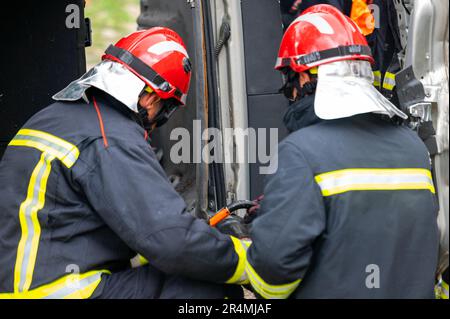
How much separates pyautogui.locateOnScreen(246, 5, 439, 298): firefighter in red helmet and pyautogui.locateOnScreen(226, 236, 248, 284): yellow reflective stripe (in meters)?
0.26

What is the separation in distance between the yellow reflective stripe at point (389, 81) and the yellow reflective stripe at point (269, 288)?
151 cm

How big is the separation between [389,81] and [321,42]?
1.09 meters

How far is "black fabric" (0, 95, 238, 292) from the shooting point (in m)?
2.94

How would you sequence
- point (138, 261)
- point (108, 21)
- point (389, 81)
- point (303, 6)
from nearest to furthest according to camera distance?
point (138, 261) < point (389, 81) < point (303, 6) < point (108, 21)

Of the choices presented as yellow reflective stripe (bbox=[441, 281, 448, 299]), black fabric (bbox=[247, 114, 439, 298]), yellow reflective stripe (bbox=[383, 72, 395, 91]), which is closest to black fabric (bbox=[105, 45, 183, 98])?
black fabric (bbox=[247, 114, 439, 298])

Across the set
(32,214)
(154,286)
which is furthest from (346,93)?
(32,214)

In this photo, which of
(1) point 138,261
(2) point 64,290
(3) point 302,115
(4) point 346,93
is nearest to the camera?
(4) point 346,93

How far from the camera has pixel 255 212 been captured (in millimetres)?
3463

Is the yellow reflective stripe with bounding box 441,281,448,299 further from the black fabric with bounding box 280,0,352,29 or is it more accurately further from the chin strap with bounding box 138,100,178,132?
the black fabric with bounding box 280,0,352,29

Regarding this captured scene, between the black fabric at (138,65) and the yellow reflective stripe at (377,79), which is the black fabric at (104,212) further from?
the yellow reflective stripe at (377,79)

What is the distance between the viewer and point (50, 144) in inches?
121

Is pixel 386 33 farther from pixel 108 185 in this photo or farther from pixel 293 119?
pixel 108 185

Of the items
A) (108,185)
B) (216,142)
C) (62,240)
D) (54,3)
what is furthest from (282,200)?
(54,3)

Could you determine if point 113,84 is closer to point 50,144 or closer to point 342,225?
point 50,144
